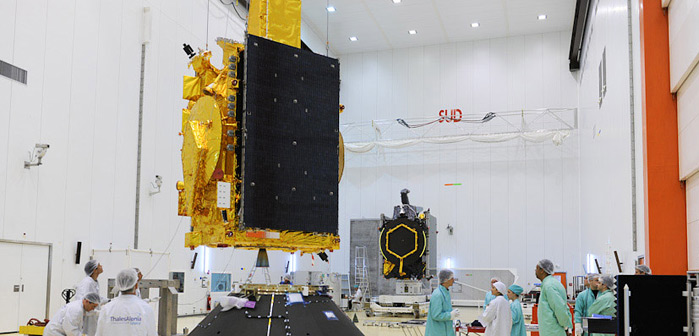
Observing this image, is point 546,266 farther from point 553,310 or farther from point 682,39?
point 682,39

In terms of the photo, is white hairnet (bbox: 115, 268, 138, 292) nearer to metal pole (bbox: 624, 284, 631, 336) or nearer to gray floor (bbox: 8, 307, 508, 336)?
metal pole (bbox: 624, 284, 631, 336)

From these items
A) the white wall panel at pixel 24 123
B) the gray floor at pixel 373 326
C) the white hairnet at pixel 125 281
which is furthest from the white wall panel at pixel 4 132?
the white hairnet at pixel 125 281

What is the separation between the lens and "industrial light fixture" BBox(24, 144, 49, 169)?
14.1m

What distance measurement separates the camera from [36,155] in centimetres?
1427

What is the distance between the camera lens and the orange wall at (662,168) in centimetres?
669

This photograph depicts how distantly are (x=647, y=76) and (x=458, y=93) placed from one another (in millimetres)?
22964

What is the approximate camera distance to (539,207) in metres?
27.3

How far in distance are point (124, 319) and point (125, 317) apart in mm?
18

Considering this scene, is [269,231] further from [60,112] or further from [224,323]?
[60,112]

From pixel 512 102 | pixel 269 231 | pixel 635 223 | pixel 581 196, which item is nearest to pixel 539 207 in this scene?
pixel 581 196

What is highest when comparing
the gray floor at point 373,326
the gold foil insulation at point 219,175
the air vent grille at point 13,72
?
the air vent grille at point 13,72

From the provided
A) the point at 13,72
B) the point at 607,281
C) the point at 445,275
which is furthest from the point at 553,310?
the point at 13,72

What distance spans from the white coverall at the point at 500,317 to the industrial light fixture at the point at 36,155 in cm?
1059

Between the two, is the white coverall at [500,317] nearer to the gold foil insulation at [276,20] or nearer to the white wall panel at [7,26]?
the gold foil insulation at [276,20]
